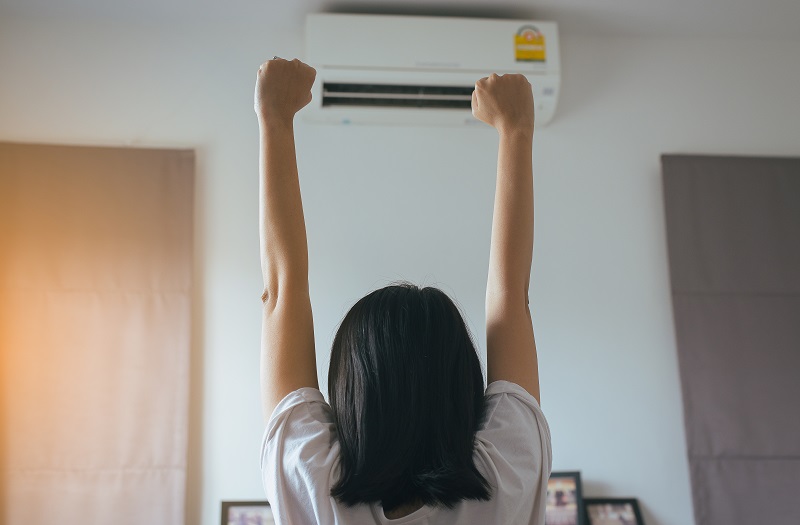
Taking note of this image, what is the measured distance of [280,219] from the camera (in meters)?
0.95

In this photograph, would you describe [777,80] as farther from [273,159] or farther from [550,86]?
Result: [273,159]

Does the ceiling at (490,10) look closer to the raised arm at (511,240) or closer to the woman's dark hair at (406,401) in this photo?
the raised arm at (511,240)

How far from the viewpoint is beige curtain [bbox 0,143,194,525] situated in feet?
8.00

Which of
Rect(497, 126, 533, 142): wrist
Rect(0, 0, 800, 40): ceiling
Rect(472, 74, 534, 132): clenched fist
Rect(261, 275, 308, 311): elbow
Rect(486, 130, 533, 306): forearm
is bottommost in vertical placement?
Rect(261, 275, 308, 311): elbow

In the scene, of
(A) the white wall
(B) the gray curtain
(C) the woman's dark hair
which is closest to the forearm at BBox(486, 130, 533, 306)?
(C) the woman's dark hair

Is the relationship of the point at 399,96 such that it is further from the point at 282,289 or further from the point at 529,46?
the point at 282,289

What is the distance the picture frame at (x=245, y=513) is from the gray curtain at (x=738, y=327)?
1452 millimetres

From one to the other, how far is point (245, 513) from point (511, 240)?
5.95ft

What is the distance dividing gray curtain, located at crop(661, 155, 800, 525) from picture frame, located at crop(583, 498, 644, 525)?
22 cm

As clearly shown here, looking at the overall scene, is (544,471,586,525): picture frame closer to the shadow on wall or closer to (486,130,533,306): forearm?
the shadow on wall

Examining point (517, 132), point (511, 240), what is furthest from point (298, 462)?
point (517, 132)

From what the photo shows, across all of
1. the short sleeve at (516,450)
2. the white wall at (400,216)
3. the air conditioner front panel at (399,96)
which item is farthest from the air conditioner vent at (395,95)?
the short sleeve at (516,450)

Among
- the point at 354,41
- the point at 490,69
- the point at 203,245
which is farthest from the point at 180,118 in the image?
the point at 490,69

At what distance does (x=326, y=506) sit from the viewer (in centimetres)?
80
